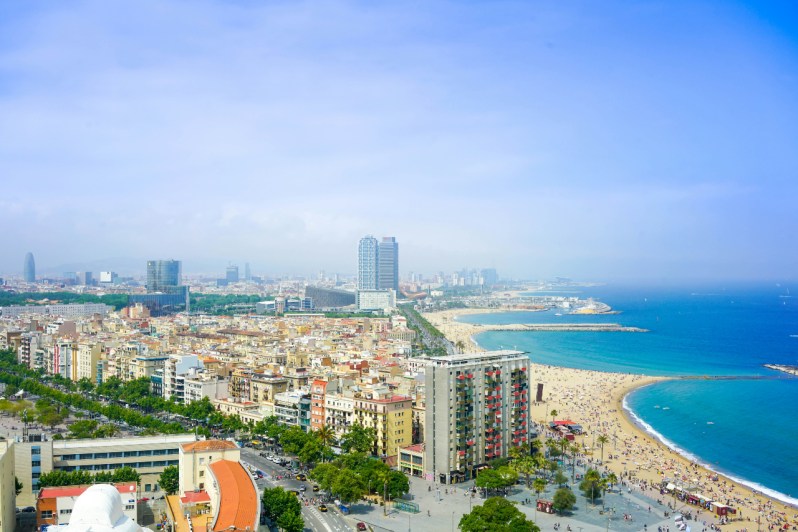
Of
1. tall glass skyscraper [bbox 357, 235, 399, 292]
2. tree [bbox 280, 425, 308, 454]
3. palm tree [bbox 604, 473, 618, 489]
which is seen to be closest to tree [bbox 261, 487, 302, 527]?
tree [bbox 280, 425, 308, 454]

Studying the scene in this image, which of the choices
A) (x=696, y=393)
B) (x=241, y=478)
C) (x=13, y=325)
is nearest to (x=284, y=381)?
(x=241, y=478)

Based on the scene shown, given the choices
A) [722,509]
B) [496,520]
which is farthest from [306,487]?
[722,509]

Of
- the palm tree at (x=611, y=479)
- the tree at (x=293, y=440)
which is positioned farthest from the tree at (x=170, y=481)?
the palm tree at (x=611, y=479)

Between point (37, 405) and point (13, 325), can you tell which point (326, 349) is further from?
point (13, 325)

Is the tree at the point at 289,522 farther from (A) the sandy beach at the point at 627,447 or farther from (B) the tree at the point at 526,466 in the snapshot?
(A) the sandy beach at the point at 627,447

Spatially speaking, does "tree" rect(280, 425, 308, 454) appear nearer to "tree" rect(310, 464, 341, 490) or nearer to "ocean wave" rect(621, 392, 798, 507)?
"tree" rect(310, 464, 341, 490)

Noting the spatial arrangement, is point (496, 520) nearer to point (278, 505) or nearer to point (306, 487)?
point (278, 505)

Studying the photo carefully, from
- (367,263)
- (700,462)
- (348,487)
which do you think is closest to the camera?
(348,487)
